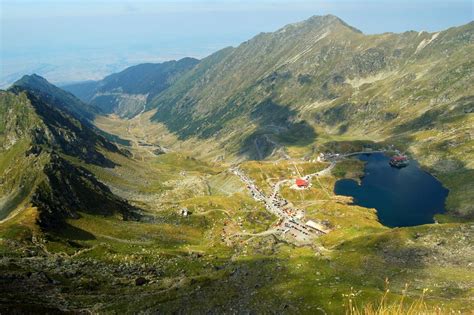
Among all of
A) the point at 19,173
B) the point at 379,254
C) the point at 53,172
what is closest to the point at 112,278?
the point at 379,254

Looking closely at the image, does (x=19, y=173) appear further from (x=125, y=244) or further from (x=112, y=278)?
(x=112, y=278)

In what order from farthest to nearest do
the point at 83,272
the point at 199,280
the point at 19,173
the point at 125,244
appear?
1. the point at 19,173
2. the point at 125,244
3. the point at 83,272
4. the point at 199,280

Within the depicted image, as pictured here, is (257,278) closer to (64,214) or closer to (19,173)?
(64,214)

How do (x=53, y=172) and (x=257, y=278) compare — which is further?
(x=53, y=172)

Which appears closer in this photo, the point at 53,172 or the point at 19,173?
the point at 53,172

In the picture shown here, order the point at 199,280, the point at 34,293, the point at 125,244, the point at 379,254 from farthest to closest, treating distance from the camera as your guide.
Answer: the point at 125,244 < the point at 379,254 < the point at 199,280 < the point at 34,293

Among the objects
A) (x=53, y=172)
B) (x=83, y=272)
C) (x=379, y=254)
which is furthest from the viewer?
(x=53, y=172)

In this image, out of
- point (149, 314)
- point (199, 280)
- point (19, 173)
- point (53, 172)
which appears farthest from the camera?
point (19, 173)

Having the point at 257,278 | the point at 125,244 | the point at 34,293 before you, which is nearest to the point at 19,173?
the point at 125,244

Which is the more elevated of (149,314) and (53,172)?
(53,172)
